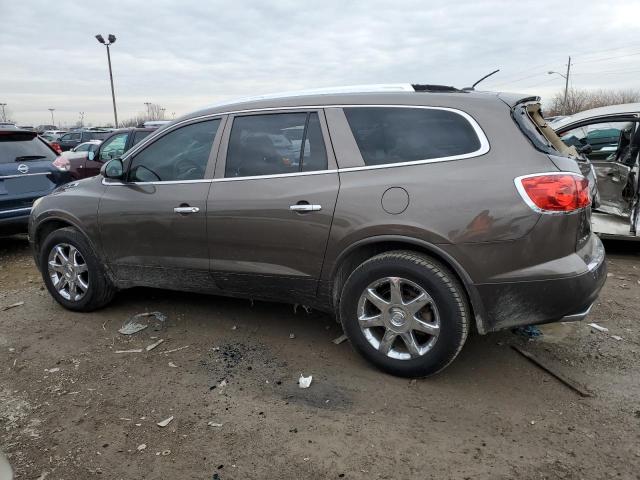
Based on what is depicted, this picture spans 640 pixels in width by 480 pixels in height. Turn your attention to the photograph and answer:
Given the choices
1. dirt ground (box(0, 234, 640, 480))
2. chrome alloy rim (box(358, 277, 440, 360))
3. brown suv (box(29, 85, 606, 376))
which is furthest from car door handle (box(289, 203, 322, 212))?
dirt ground (box(0, 234, 640, 480))

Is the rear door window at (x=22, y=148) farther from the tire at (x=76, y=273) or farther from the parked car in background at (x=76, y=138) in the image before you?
the parked car in background at (x=76, y=138)

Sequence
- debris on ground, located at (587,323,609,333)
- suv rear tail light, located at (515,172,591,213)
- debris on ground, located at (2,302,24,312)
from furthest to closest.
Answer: debris on ground, located at (2,302,24,312)
debris on ground, located at (587,323,609,333)
suv rear tail light, located at (515,172,591,213)

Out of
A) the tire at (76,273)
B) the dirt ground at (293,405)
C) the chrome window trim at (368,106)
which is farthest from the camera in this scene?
the tire at (76,273)

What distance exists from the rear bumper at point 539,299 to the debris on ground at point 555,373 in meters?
0.47

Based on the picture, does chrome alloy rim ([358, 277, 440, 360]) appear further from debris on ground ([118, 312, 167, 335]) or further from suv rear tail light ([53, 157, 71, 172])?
suv rear tail light ([53, 157, 71, 172])

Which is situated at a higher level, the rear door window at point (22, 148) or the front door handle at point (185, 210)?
the rear door window at point (22, 148)

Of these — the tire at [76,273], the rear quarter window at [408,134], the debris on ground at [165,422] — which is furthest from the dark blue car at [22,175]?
the rear quarter window at [408,134]

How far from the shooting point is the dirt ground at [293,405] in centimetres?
252

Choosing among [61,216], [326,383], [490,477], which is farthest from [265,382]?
[61,216]

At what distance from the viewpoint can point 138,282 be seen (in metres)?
4.27

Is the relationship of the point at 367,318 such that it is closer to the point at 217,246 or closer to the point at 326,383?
the point at 326,383

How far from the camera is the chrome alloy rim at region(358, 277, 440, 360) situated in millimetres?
3096

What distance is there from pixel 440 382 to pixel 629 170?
4.06 meters

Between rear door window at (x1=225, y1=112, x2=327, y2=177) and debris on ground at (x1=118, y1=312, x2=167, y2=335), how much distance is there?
60.4 inches
